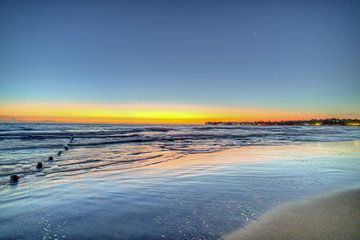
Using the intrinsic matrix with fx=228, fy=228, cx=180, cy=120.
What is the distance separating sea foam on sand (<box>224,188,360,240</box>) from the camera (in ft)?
10.4

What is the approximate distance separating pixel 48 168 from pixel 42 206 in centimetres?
518

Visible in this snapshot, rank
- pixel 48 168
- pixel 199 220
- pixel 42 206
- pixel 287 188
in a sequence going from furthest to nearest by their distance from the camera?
pixel 48 168 → pixel 287 188 → pixel 42 206 → pixel 199 220

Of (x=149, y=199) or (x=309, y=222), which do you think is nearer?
(x=309, y=222)

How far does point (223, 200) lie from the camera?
16.1 ft

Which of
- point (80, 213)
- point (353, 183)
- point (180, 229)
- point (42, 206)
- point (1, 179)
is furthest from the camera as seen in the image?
point (1, 179)

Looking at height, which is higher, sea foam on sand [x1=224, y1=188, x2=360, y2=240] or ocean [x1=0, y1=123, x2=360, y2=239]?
sea foam on sand [x1=224, y1=188, x2=360, y2=240]

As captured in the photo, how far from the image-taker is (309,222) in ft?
11.9

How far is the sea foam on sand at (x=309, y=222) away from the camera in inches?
125

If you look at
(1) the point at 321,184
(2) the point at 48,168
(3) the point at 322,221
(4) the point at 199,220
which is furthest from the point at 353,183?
(2) the point at 48,168

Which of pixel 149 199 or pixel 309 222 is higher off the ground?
pixel 309 222

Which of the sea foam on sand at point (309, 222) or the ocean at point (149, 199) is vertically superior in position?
the sea foam on sand at point (309, 222)

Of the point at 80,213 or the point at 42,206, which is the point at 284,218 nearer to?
the point at 80,213

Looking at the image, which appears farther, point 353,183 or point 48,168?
point 48,168

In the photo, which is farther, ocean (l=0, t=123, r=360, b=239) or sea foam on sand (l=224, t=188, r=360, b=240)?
ocean (l=0, t=123, r=360, b=239)
